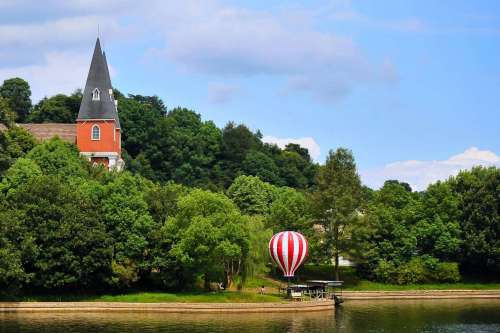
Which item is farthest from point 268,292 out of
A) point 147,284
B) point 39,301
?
point 39,301

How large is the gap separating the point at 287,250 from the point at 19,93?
3184 inches

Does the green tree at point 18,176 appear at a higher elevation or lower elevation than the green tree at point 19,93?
lower

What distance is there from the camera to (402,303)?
69.9m

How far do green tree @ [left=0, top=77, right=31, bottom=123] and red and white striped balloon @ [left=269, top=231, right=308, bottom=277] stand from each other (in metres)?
76.0

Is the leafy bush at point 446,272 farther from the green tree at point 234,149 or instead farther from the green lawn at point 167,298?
the green tree at point 234,149

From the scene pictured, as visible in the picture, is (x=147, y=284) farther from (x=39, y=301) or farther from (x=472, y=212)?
(x=472, y=212)

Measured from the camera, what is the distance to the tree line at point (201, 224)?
204 feet

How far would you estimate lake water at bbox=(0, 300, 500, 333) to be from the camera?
50875 mm

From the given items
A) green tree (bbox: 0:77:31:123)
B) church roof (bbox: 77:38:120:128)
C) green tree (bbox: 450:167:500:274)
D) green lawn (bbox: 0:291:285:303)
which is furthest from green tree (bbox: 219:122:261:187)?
green lawn (bbox: 0:291:285:303)

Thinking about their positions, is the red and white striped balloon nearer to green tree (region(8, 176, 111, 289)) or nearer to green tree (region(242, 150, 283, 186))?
green tree (region(8, 176, 111, 289))

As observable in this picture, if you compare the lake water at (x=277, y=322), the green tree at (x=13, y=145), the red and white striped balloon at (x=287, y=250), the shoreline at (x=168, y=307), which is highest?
the green tree at (x=13, y=145)

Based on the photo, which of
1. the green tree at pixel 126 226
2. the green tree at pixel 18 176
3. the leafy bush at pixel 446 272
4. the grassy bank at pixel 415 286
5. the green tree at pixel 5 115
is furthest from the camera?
the green tree at pixel 5 115

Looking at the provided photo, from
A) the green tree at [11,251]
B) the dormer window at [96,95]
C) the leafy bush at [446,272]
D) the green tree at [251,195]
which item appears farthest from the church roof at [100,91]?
the leafy bush at [446,272]

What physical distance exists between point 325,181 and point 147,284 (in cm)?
2223
